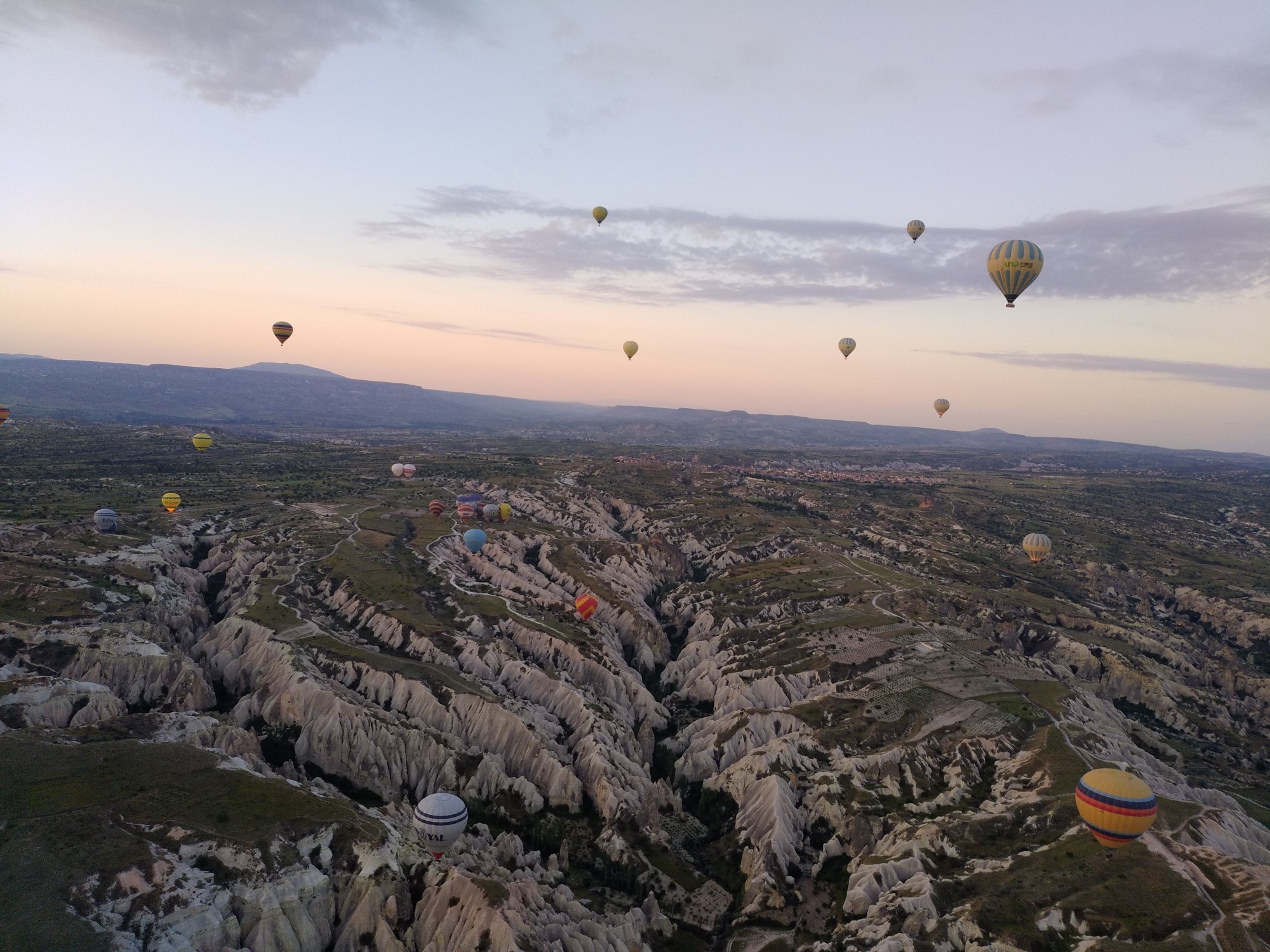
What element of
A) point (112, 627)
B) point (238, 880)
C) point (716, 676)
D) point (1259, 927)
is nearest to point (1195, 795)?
point (1259, 927)

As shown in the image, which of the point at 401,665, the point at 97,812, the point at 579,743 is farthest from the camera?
the point at 401,665

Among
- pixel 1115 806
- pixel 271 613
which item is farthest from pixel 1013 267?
pixel 271 613

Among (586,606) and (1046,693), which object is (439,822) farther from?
(1046,693)

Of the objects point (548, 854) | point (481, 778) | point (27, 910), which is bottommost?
point (548, 854)

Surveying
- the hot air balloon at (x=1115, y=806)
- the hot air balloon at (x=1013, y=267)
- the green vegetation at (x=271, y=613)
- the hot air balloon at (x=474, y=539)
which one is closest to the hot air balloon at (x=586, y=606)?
the hot air balloon at (x=474, y=539)

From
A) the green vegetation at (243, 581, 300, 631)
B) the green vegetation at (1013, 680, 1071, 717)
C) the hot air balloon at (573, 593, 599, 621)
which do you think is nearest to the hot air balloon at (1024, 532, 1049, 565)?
the green vegetation at (1013, 680, 1071, 717)

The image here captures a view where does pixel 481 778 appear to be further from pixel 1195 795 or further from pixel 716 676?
pixel 1195 795

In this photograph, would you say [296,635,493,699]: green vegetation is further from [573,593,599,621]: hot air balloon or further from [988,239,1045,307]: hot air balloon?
[988,239,1045,307]: hot air balloon
